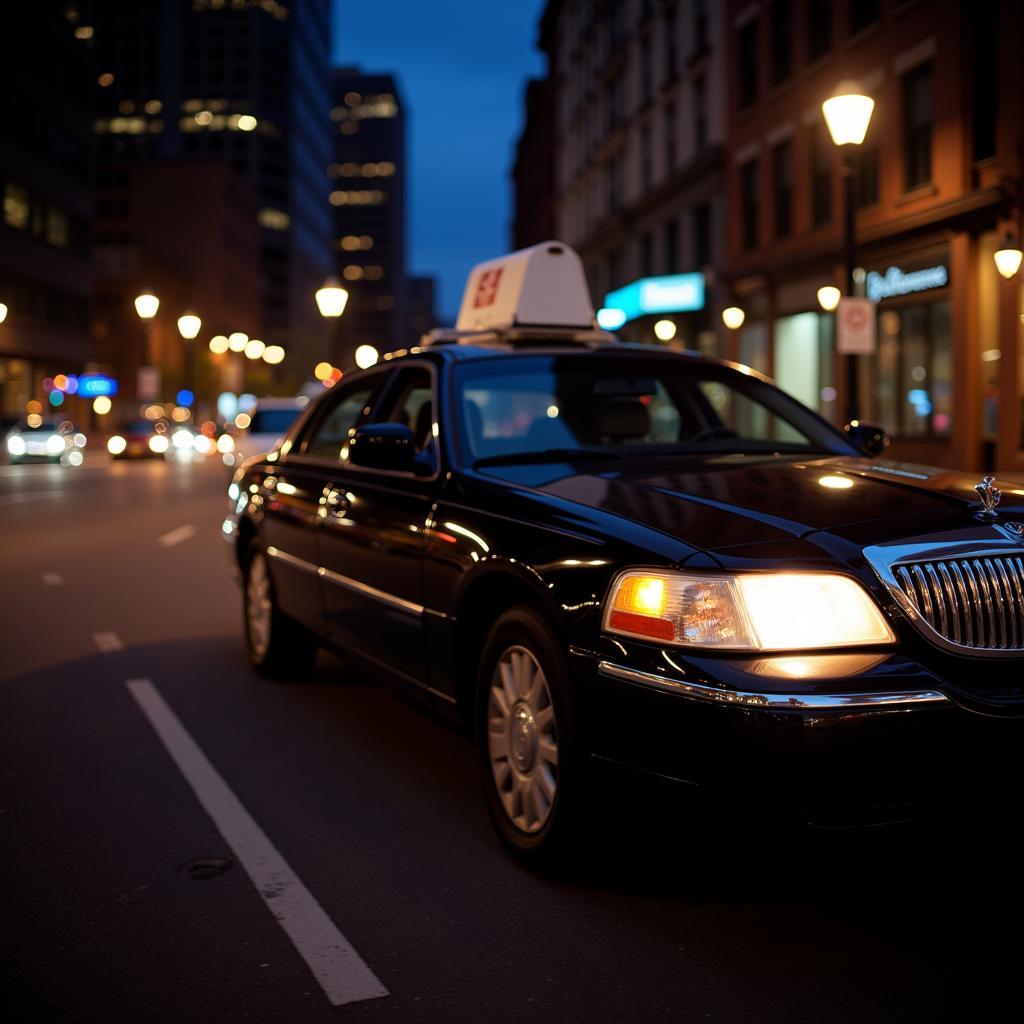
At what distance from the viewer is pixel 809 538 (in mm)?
3787

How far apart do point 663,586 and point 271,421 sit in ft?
62.6

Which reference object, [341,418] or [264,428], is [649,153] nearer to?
[264,428]

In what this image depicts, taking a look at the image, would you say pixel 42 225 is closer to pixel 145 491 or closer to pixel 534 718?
pixel 145 491

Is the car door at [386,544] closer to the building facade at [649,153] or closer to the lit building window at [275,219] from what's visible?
the building facade at [649,153]

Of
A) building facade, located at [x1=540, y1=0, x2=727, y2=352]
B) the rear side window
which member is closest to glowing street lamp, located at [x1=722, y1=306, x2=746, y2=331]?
building facade, located at [x1=540, y1=0, x2=727, y2=352]

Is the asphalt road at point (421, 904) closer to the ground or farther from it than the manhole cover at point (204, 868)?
farther from it

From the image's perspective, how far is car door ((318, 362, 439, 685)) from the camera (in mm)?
5297

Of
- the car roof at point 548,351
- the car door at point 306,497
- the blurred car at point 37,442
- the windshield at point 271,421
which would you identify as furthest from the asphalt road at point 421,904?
the blurred car at point 37,442

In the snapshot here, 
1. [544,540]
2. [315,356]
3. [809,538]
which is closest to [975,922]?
[809,538]

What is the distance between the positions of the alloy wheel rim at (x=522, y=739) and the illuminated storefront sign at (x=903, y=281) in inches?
849

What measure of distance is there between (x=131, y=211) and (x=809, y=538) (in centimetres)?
13400

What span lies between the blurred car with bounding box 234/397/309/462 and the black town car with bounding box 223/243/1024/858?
14.7 meters

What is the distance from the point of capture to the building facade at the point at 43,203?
209 feet

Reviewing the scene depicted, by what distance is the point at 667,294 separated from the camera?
3922 cm
